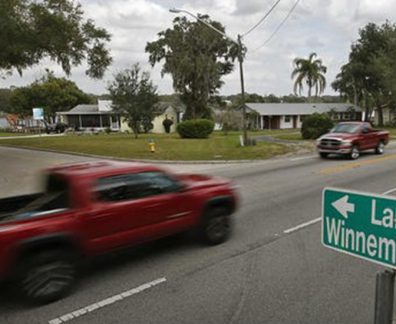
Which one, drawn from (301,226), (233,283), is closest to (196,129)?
(301,226)

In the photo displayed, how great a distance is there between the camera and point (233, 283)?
17.3 feet

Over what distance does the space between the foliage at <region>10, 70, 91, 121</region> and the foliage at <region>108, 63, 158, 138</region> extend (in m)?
42.0

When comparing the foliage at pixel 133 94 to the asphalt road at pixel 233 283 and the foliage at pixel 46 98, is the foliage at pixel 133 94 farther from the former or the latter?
the foliage at pixel 46 98

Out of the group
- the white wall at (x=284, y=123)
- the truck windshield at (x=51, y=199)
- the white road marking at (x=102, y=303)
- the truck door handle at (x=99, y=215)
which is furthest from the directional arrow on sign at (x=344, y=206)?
the white wall at (x=284, y=123)

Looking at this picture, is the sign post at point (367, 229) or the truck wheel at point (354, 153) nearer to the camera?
the sign post at point (367, 229)

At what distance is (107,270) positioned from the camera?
19.3ft

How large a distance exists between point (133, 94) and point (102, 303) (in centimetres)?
3188

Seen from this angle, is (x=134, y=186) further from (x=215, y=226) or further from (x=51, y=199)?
(x=215, y=226)

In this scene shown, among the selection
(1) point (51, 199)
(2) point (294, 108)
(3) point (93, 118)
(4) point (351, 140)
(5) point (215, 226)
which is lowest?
(5) point (215, 226)

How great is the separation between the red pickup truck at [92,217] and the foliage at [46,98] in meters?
71.6

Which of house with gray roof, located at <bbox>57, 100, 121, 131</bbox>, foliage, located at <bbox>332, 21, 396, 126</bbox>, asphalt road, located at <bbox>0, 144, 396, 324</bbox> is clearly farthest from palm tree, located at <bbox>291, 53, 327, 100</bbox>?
asphalt road, located at <bbox>0, 144, 396, 324</bbox>

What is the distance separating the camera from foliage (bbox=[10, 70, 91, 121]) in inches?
2916

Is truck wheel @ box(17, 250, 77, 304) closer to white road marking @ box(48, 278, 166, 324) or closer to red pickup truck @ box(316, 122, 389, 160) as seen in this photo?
white road marking @ box(48, 278, 166, 324)

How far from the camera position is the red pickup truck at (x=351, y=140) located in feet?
65.3
